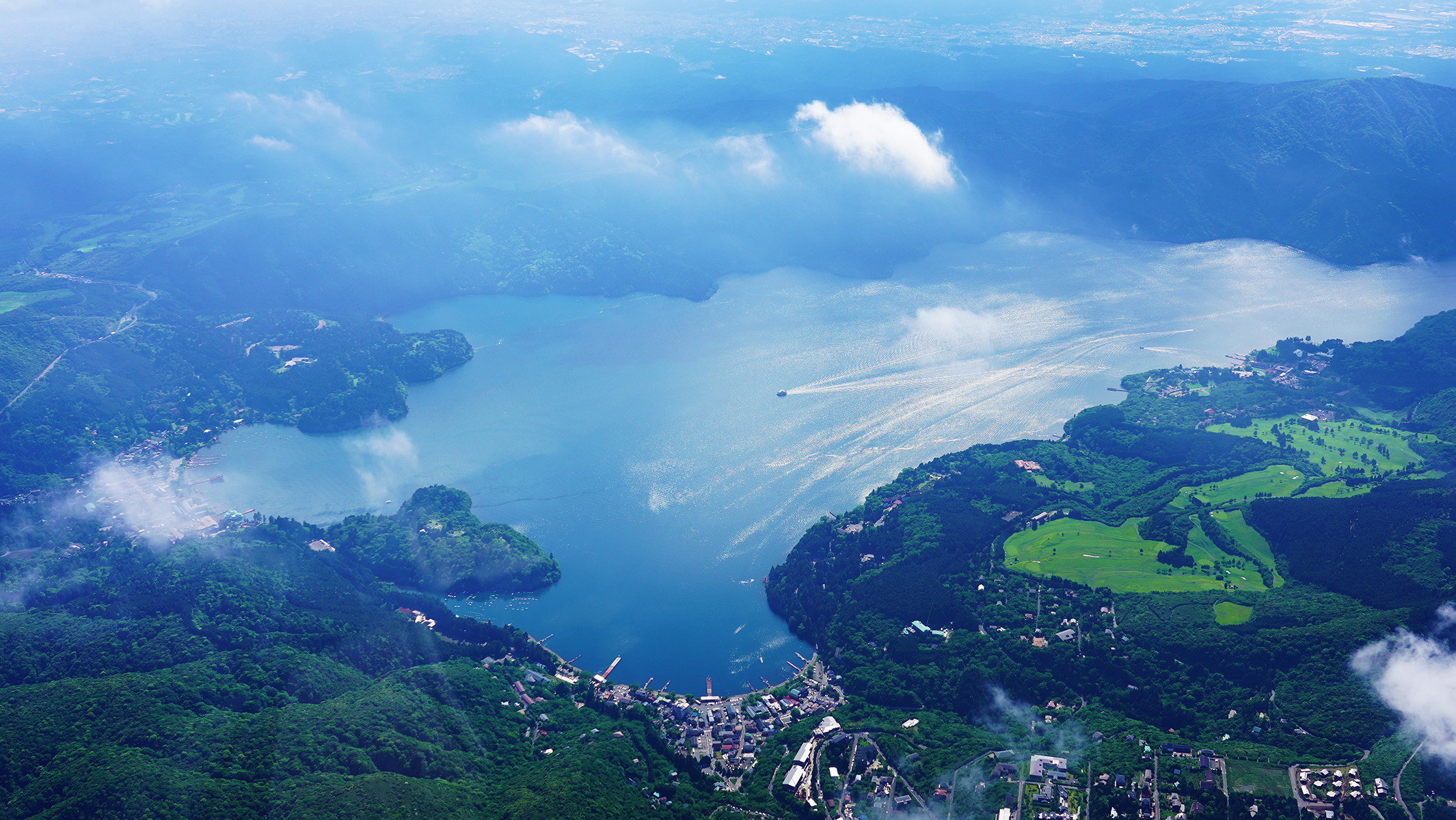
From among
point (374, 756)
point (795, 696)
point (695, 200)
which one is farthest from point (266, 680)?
point (695, 200)

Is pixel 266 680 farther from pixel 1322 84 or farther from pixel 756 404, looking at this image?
pixel 1322 84

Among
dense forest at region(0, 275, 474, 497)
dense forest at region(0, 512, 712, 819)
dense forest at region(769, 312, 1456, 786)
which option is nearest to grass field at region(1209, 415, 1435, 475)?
dense forest at region(769, 312, 1456, 786)

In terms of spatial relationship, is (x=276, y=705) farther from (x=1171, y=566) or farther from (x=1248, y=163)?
(x=1248, y=163)

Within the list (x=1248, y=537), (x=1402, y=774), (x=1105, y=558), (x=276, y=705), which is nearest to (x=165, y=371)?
(x=276, y=705)

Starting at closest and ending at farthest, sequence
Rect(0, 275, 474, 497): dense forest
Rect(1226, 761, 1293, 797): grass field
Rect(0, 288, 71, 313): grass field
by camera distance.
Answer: Rect(1226, 761, 1293, 797): grass field, Rect(0, 275, 474, 497): dense forest, Rect(0, 288, 71, 313): grass field

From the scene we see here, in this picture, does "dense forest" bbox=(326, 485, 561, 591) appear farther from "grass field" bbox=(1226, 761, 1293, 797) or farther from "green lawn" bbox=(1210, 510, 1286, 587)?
"green lawn" bbox=(1210, 510, 1286, 587)

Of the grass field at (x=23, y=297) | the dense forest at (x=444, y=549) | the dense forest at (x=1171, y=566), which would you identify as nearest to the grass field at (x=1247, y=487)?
the dense forest at (x=1171, y=566)
